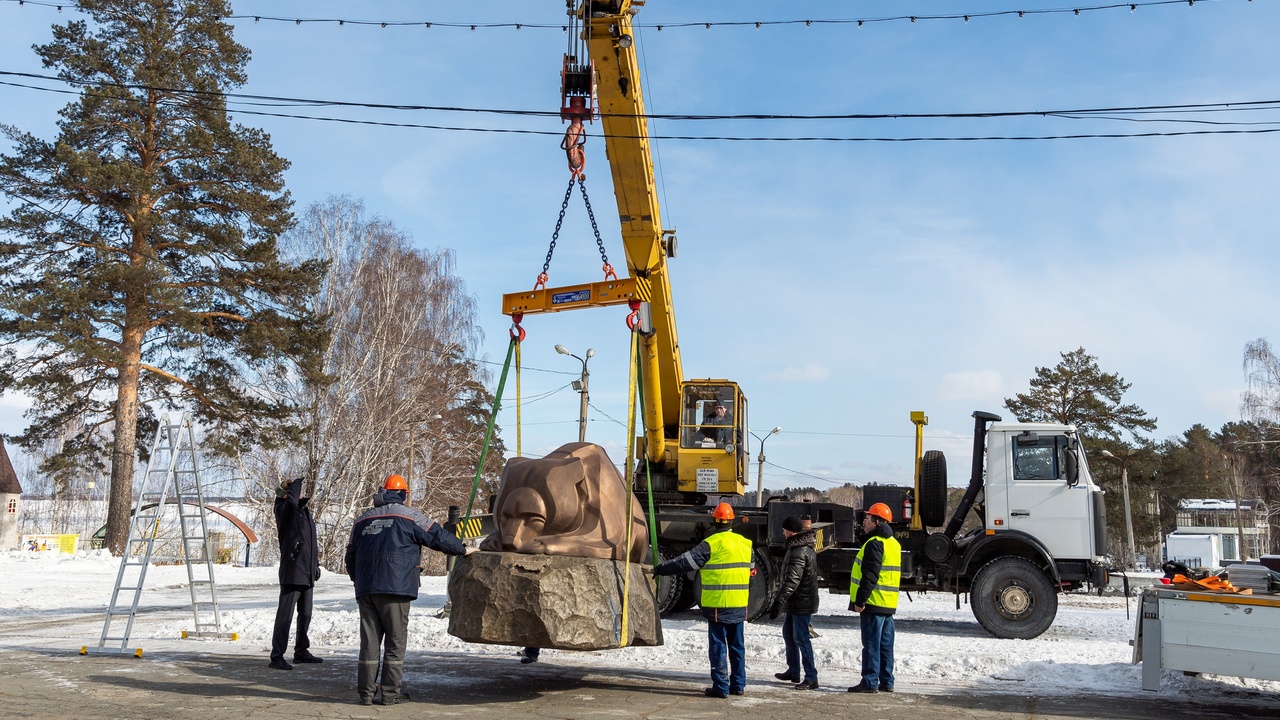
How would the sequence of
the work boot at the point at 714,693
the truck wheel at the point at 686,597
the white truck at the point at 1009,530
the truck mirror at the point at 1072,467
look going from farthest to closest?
1. the truck wheel at the point at 686,597
2. the truck mirror at the point at 1072,467
3. the white truck at the point at 1009,530
4. the work boot at the point at 714,693

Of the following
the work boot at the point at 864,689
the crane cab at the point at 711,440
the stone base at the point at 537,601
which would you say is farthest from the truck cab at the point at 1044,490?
the stone base at the point at 537,601

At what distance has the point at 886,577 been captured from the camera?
901cm

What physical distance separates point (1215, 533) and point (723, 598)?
4632cm

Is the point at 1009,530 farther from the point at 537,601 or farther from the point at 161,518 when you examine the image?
the point at 161,518

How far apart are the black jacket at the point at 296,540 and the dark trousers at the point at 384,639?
77.6 inches

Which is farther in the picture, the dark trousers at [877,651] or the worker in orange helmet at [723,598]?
the dark trousers at [877,651]

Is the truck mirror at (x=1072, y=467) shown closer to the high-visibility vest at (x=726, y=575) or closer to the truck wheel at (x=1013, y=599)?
the truck wheel at (x=1013, y=599)

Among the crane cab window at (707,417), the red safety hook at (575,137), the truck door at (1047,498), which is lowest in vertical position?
the truck door at (1047,498)

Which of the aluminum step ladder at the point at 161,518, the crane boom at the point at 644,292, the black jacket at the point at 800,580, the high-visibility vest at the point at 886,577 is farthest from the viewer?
the crane boom at the point at 644,292

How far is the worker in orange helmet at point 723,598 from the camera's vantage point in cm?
834

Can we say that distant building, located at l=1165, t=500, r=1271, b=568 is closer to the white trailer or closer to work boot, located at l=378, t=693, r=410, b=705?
the white trailer

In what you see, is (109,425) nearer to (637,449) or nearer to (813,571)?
(637,449)

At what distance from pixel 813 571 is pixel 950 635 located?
495 centimetres

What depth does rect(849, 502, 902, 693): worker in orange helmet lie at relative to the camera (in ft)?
28.8
